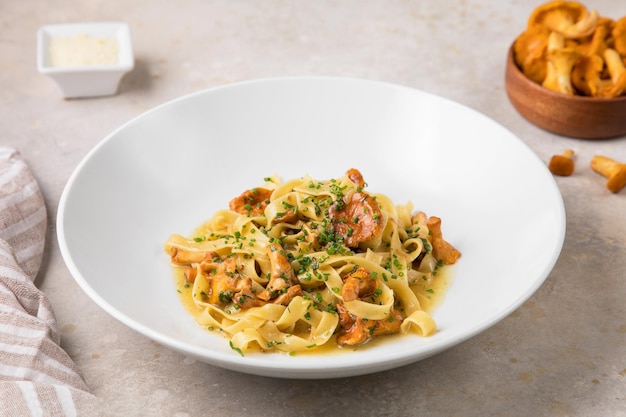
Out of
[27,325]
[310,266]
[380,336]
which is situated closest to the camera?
[380,336]

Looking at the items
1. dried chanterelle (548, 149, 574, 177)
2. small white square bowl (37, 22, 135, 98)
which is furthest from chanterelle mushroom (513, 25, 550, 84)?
small white square bowl (37, 22, 135, 98)

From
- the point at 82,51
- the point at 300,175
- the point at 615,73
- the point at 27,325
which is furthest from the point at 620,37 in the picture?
the point at 27,325

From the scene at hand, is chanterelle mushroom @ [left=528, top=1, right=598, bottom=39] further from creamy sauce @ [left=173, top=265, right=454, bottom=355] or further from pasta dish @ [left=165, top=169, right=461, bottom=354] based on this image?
creamy sauce @ [left=173, top=265, right=454, bottom=355]

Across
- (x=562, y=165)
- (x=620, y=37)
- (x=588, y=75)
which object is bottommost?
(x=562, y=165)

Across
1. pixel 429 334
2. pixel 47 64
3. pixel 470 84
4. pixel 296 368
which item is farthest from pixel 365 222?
pixel 47 64

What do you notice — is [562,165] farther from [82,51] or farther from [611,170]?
[82,51]

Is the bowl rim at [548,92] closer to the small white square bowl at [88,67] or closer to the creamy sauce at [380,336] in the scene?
the creamy sauce at [380,336]
